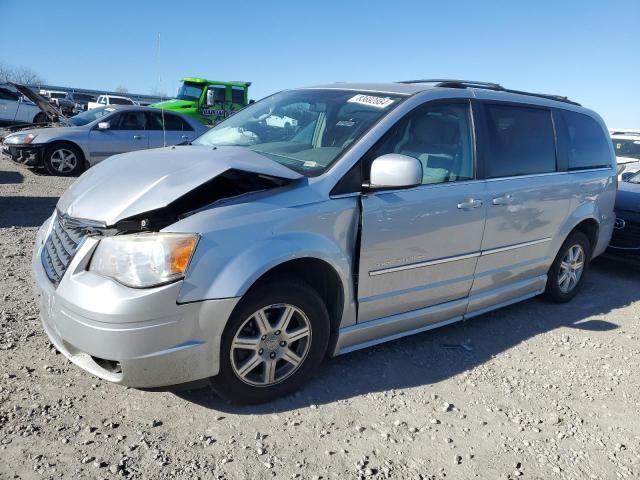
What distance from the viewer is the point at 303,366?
9.87 ft

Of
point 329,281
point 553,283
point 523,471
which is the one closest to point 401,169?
point 329,281

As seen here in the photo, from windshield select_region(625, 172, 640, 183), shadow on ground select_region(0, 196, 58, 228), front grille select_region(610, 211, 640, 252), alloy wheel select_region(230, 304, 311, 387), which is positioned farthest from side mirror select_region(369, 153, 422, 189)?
windshield select_region(625, 172, 640, 183)

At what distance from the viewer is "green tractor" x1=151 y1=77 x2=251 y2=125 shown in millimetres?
18312

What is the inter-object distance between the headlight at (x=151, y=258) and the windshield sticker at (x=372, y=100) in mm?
1621

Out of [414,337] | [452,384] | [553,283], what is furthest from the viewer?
[553,283]

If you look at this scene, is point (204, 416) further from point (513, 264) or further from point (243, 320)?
point (513, 264)

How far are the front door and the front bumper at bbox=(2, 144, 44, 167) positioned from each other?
927cm

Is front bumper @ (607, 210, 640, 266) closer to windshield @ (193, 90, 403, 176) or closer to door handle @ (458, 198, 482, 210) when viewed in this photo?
door handle @ (458, 198, 482, 210)

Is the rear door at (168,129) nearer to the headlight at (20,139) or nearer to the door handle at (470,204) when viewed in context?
the headlight at (20,139)

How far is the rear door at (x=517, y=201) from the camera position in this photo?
386 centimetres

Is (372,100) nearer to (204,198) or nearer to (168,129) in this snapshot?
(204,198)

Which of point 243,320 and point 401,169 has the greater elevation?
point 401,169

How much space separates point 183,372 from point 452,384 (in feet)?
5.66

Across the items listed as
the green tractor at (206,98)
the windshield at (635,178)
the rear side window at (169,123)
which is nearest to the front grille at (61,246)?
the windshield at (635,178)
